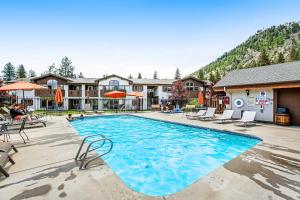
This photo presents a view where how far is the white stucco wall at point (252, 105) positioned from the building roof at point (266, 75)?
0.79 metres

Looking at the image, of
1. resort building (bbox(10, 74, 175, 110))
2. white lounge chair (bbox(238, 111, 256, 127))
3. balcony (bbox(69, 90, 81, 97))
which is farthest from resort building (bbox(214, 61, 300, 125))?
balcony (bbox(69, 90, 81, 97))

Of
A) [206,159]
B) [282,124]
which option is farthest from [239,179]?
[282,124]

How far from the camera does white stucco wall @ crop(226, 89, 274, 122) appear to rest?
14312 mm

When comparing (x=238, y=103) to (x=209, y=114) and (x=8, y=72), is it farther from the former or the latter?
(x=8, y=72)

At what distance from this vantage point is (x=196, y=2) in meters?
14.3

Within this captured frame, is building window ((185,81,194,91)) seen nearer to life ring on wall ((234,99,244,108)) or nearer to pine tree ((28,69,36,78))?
life ring on wall ((234,99,244,108))

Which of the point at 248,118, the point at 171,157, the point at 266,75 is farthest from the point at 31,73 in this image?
the point at 171,157

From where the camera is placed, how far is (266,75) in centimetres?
1547

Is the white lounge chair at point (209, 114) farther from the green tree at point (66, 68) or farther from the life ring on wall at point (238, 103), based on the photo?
the green tree at point (66, 68)

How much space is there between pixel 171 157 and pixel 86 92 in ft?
100

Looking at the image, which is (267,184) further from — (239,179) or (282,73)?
(282,73)

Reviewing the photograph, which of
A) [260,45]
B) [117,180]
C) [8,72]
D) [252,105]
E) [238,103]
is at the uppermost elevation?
[260,45]

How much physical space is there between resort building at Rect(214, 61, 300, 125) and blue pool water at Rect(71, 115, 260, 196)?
222 inches

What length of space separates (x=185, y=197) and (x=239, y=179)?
157 cm
